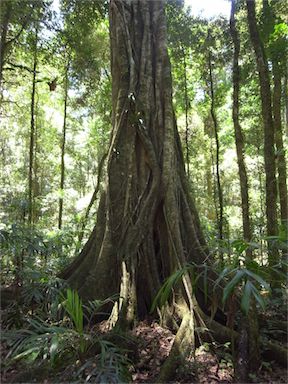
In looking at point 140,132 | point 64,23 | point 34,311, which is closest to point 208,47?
point 64,23

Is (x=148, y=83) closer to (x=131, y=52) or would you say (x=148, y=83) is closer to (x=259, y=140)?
(x=131, y=52)

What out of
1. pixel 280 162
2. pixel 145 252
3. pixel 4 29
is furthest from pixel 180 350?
pixel 4 29

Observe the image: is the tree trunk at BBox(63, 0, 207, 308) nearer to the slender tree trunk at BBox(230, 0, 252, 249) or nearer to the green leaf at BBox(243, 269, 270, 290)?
the green leaf at BBox(243, 269, 270, 290)

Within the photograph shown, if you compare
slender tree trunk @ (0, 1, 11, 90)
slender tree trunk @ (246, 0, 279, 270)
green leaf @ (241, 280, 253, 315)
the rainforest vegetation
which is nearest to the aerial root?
the rainforest vegetation

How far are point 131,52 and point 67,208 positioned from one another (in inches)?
457

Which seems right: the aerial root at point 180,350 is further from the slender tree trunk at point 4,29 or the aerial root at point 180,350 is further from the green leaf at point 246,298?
the slender tree trunk at point 4,29

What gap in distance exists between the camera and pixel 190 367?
2449mm

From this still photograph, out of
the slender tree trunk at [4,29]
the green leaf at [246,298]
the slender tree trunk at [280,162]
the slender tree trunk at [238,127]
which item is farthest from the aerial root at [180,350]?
the slender tree trunk at [4,29]

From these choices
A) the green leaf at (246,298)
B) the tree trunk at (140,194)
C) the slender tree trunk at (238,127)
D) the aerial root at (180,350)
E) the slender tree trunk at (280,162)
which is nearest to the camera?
the green leaf at (246,298)

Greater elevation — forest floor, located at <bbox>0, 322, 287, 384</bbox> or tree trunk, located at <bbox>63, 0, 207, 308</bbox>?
tree trunk, located at <bbox>63, 0, 207, 308</bbox>

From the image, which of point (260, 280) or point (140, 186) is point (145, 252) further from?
point (260, 280)

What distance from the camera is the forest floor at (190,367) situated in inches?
95.0

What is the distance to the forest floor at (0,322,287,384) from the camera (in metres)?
2.41

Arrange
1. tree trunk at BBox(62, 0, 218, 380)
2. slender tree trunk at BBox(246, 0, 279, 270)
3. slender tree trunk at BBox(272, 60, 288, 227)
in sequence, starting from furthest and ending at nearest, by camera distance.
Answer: slender tree trunk at BBox(272, 60, 288, 227) → slender tree trunk at BBox(246, 0, 279, 270) → tree trunk at BBox(62, 0, 218, 380)
